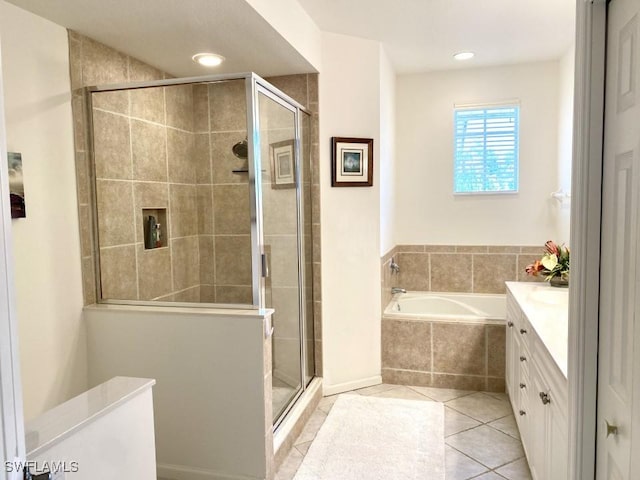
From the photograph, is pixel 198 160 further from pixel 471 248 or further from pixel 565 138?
pixel 565 138

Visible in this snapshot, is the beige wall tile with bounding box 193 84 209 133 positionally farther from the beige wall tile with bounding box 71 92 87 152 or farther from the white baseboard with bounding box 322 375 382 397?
the white baseboard with bounding box 322 375 382 397

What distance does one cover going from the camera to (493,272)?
4.17 metres

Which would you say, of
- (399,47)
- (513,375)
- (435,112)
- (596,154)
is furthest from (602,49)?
(435,112)

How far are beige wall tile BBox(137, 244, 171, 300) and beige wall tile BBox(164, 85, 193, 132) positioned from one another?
30.1 inches

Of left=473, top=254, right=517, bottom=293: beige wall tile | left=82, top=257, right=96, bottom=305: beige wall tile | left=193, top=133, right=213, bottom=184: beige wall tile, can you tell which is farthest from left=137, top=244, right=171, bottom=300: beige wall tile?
left=473, top=254, right=517, bottom=293: beige wall tile

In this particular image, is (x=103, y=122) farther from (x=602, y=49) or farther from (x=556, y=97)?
(x=556, y=97)

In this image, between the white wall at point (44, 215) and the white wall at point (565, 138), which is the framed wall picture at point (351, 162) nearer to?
the white wall at point (565, 138)

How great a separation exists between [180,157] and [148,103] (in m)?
0.37

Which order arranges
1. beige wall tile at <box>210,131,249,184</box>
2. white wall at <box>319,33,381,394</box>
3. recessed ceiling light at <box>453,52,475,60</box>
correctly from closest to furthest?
beige wall tile at <box>210,131,249,184</box>, white wall at <box>319,33,381,394</box>, recessed ceiling light at <box>453,52,475,60</box>

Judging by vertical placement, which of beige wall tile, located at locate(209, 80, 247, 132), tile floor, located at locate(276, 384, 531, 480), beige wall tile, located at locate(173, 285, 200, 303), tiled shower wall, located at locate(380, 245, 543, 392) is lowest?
Answer: tile floor, located at locate(276, 384, 531, 480)

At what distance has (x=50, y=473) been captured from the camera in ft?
3.42

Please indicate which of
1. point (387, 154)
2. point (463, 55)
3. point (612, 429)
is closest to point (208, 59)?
point (387, 154)

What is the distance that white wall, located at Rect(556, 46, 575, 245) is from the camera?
11.6 feet

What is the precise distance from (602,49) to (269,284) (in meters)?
1.82
